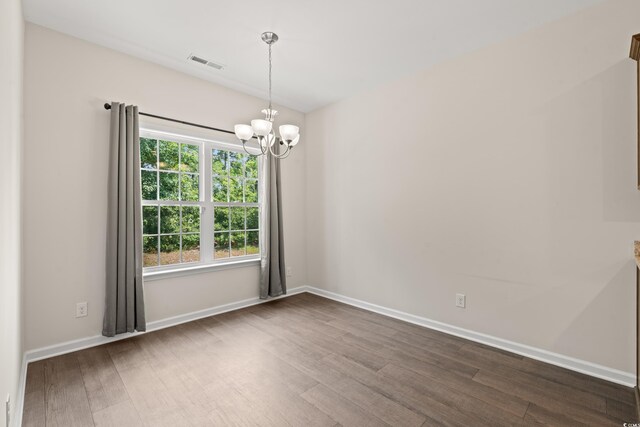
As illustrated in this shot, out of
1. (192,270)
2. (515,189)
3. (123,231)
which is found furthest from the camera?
(192,270)

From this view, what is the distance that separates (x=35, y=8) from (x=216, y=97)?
1592 millimetres

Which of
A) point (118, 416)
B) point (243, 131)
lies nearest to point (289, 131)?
point (243, 131)

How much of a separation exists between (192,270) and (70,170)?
146 centimetres

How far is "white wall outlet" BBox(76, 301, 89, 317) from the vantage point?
262cm

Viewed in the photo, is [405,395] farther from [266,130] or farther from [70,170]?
[70,170]

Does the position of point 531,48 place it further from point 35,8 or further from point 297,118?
point 35,8

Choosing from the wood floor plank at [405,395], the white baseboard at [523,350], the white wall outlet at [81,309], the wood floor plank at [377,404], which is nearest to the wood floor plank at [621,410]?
the white baseboard at [523,350]

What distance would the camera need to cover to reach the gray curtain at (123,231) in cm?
269

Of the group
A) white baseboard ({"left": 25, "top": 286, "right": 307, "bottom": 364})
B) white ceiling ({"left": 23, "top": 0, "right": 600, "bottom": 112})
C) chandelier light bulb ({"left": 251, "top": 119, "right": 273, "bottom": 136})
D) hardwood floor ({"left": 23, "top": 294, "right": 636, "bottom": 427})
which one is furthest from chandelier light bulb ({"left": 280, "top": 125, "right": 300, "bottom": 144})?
white baseboard ({"left": 25, "top": 286, "right": 307, "bottom": 364})

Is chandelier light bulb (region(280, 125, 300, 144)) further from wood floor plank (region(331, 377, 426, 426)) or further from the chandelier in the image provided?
wood floor plank (region(331, 377, 426, 426))

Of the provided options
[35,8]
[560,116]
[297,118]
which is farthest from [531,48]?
[35,8]

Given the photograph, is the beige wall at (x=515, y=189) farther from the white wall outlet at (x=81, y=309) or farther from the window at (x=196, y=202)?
the white wall outlet at (x=81, y=309)

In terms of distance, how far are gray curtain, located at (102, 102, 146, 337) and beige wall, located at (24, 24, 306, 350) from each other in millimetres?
135

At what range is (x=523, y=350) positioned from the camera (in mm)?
2521
